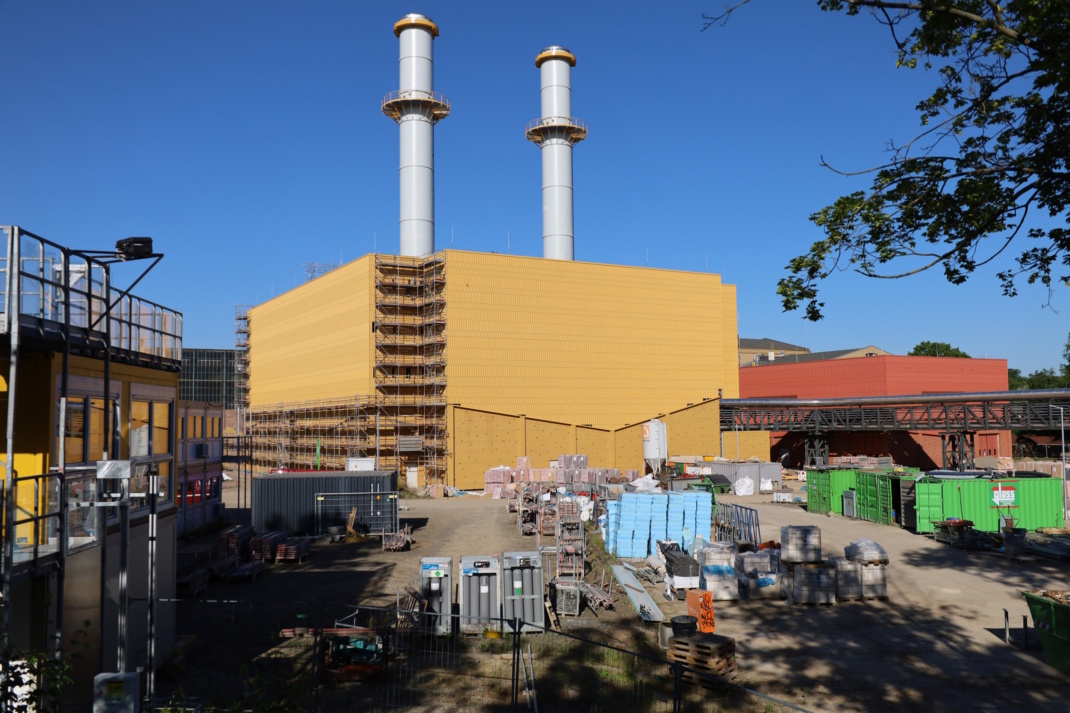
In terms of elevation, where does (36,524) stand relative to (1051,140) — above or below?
below

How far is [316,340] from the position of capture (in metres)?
59.8

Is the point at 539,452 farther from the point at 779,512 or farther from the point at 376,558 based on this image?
the point at 376,558

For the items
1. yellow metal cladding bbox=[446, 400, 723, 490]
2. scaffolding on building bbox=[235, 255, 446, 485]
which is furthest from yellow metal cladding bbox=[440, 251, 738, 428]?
scaffolding on building bbox=[235, 255, 446, 485]

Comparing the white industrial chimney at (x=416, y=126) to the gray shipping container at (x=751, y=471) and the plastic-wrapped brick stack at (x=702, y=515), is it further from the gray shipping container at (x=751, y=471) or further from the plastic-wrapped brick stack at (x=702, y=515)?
the plastic-wrapped brick stack at (x=702, y=515)

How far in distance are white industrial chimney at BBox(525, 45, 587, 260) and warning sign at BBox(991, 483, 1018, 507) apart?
34.7 m

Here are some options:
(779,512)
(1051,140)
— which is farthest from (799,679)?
(779,512)

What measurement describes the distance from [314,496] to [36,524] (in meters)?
21.5

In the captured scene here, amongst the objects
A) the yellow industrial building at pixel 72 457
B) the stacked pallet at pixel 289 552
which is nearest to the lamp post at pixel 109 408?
the yellow industrial building at pixel 72 457

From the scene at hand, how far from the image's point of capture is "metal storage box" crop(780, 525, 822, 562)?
776 inches

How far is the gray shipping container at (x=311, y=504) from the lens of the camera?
99.6 feet

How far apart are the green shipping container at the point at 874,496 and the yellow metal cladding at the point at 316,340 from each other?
99.6 ft

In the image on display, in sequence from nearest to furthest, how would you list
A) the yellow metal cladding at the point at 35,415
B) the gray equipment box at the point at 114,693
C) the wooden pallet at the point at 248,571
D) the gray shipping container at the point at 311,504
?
the gray equipment box at the point at 114,693 < the yellow metal cladding at the point at 35,415 < the wooden pallet at the point at 248,571 < the gray shipping container at the point at 311,504

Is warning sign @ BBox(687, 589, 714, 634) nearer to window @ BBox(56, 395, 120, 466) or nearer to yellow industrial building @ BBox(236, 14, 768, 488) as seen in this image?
window @ BBox(56, 395, 120, 466)

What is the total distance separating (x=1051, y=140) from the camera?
896 centimetres
